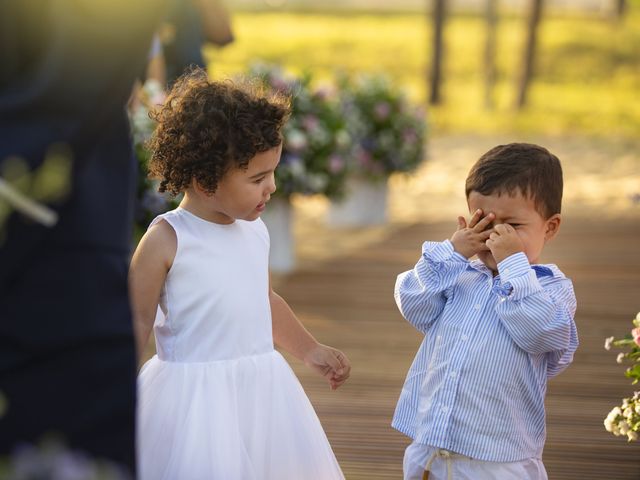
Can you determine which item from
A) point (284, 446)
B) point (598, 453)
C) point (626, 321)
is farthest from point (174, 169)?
point (626, 321)

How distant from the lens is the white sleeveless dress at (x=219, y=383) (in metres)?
2.72

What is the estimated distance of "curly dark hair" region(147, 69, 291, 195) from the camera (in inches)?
109

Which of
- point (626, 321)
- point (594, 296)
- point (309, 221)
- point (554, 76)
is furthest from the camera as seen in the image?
point (554, 76)

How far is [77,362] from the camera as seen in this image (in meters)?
1.67

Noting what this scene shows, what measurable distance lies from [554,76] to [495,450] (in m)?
24.0

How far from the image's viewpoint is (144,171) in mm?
5770

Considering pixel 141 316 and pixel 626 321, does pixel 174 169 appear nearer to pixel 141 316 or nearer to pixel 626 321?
pixel 141 316

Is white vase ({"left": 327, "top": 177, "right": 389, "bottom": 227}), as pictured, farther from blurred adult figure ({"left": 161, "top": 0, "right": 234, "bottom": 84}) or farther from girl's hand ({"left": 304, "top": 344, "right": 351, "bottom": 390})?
girl's hand ({"left": 304, "top": 344, "right": 351, "bottom": 390})

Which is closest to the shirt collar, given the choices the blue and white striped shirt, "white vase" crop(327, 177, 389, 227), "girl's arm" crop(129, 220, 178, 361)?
the blue and white striped shirt

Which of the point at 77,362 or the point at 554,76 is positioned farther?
the point at 554,76

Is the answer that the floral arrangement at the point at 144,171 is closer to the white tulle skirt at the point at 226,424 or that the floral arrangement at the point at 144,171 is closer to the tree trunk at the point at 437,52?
the white tulle skirt at the point at 226,424

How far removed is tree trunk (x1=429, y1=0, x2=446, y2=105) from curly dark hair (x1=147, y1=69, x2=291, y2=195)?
61.1ft

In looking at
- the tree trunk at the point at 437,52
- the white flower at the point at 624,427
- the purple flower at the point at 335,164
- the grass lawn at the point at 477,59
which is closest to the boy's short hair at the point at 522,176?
the white flower at the point at 624,427

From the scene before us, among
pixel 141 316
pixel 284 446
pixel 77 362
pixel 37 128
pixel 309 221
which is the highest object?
pixel 37 128
